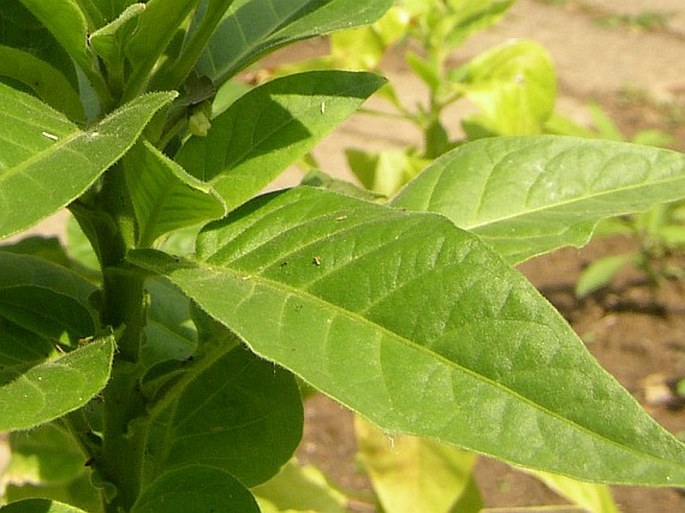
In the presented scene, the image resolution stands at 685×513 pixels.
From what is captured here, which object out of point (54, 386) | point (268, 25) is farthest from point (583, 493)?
point (54, 386)

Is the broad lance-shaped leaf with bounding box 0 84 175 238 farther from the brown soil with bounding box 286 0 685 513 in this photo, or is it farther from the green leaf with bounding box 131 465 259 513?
the brown soil with bounding box 286 0 685 513

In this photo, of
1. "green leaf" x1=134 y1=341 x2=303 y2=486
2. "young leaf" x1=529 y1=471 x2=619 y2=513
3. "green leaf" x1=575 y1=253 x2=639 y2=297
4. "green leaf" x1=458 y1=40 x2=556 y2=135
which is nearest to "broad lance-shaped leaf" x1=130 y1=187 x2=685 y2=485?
"green leaf" x1=134 y1=341 x2=303 y2=486

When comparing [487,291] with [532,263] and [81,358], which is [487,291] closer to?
[81,358]

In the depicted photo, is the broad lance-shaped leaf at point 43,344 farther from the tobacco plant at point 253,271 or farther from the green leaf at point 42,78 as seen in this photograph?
the green leaf at point 42,78

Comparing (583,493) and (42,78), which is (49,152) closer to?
(42,78)

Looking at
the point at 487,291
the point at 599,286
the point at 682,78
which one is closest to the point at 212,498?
the point at 487,291

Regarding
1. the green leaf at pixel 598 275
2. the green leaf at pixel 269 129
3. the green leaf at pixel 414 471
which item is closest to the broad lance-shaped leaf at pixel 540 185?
the green leaf at pixel 269 129
